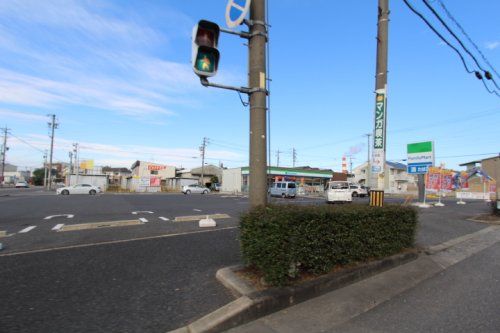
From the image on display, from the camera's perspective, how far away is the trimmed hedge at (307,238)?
452cm

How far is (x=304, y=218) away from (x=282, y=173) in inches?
2146

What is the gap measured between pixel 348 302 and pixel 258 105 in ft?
9.90

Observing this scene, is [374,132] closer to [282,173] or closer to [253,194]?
[253,194]

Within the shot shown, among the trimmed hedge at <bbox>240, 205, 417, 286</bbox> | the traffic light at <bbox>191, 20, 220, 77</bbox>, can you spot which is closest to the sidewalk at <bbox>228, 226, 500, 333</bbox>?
the trimmed hedge at <bbox>240, 205, 417, 286</bbox>

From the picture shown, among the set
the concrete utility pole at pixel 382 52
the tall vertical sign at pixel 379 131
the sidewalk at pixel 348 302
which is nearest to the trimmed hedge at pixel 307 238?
the sidewalk at pixel 348 302

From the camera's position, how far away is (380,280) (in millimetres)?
5633

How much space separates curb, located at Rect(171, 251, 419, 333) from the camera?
3.86m

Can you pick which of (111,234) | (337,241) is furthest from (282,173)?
(337,241)

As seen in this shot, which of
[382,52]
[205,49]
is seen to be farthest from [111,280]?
[382,52]

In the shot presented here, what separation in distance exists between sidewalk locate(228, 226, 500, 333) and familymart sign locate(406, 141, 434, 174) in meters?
15.3

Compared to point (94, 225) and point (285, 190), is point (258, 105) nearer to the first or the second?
point (94, 225)

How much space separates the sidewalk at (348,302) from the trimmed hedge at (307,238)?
1.31 ft

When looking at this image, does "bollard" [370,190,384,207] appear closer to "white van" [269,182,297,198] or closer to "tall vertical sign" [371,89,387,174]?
"tall vertical sign" [371,89,387,174]

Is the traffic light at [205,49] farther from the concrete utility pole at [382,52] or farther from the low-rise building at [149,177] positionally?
the low-rise building at [149,177]
